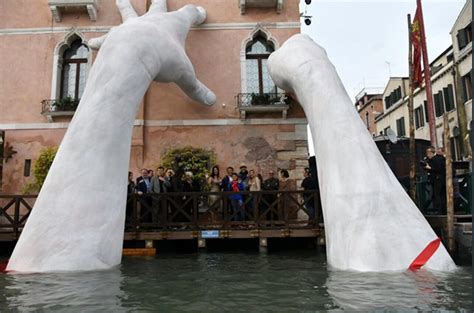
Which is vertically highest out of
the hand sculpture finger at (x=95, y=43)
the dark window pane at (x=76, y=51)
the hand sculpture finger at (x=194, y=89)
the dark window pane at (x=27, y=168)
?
the dark window pane at (x=76, y=51)

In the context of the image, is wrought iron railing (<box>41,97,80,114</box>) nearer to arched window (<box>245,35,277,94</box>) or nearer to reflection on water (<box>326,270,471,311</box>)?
arched window (<box>245,35,277,94</box>)

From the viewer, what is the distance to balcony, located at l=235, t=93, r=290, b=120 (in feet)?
41.0

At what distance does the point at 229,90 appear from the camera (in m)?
13.1

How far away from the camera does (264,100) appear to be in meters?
12.6

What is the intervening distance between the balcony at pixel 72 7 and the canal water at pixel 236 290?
9131 millimetres

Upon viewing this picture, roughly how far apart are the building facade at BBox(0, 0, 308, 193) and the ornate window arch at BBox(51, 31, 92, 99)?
0.10 feet

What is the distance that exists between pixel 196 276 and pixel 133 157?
6881 millimetres

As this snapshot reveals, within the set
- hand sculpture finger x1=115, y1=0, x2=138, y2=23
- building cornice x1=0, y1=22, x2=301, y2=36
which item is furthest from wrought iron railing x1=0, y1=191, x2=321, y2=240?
building cornice x1=0, y1=22, x2=301, y2=36

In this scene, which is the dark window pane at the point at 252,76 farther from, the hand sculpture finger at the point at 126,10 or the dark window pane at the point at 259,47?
the hand sculpture finger at the point at 126,10

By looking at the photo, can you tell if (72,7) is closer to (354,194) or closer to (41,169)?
(41,169)

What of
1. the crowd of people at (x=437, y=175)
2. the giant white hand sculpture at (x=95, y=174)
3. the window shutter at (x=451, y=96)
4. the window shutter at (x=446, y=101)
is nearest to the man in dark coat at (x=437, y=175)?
the crowd of people at (x=437, y=175)

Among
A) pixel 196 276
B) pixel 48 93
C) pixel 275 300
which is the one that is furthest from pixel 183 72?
pixel 275 300

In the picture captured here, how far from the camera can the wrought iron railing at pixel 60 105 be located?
12438 millimetres

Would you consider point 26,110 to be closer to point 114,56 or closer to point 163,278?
point 114,56
